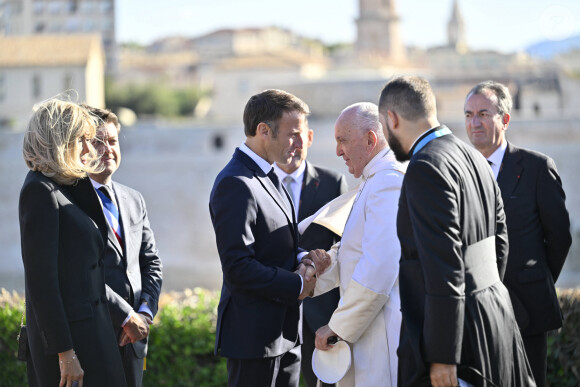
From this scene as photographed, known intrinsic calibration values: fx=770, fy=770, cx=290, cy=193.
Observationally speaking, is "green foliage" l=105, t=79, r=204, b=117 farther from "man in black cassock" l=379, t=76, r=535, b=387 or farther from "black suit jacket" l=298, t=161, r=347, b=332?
"man in black cassock" l=379, t=76, r=535, b=387

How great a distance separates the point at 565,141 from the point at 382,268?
2571cm

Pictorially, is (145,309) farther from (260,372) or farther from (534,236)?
(534,236)

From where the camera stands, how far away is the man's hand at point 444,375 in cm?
274

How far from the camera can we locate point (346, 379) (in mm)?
3467

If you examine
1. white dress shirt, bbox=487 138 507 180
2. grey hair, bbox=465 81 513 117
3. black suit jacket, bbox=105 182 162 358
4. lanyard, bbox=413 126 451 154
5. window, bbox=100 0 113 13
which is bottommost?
black suit jacket, bbox=105 182 162 358

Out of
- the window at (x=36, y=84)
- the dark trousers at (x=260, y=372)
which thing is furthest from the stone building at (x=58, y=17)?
the dark trousers at (x=260, y=372)

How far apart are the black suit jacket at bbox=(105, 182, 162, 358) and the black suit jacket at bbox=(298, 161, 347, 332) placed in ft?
2.99

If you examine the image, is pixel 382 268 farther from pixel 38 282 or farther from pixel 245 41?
pixel 245 41

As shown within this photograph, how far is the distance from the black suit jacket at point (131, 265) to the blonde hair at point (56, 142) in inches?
27.0

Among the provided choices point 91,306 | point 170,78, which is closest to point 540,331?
point 91,306

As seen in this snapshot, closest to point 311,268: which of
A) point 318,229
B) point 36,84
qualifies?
point 318,229

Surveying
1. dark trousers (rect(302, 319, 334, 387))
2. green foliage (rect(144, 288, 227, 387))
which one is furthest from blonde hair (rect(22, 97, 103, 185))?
green foliage (rect(144, 288, 227, 387))

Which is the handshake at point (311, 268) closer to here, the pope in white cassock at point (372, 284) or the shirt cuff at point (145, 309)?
the pope in white cassock at point (372, 284)

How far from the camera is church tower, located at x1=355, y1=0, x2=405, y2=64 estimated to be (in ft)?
219
